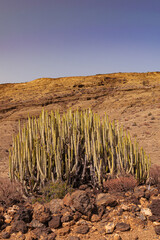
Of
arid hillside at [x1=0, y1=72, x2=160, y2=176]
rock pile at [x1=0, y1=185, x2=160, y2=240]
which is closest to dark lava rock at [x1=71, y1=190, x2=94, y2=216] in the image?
rock pile at [x1=0, y1=185, x2=160, y2=240]

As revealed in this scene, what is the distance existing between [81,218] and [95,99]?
68.0 ft

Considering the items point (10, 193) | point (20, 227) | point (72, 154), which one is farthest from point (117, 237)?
point (10, 193)

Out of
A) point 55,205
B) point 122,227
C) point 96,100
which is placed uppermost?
point 96,100

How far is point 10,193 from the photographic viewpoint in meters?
4.72

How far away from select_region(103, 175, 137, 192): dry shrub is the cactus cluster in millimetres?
220

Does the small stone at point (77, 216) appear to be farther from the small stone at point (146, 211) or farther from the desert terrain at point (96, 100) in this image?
the desert terrain at point (96, 100)

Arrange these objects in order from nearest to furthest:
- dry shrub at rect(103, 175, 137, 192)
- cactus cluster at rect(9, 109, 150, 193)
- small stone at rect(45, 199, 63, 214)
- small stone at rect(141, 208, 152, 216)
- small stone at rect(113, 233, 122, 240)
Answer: small stone at rect(113, 233, 122, 240), small stone at rect(141, 208, 152, 216), small stone at rect(45, 199, 63, 214), dry shrub at rect(103, 175, 137, 192), cactus cluster at rect(9, 109, 150, 193)

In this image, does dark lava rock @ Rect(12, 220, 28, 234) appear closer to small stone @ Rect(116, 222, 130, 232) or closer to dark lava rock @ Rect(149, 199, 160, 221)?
small stone @ Rect(116, 222, 130, 232)

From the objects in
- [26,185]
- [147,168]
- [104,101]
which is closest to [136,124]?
[104,101]

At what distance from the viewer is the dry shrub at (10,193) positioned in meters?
4.45

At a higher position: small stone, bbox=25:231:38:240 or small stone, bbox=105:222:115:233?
small stone, bbox=105:222:115:233

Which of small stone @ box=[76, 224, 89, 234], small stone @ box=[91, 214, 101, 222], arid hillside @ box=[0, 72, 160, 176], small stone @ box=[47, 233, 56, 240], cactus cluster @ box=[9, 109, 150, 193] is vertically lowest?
small stone @ box=[47, 233, 56, 240]

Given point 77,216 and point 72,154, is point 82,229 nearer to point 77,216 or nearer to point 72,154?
point 77,216

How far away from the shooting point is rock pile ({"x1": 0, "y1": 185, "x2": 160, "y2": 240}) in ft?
Answer: 11.5
